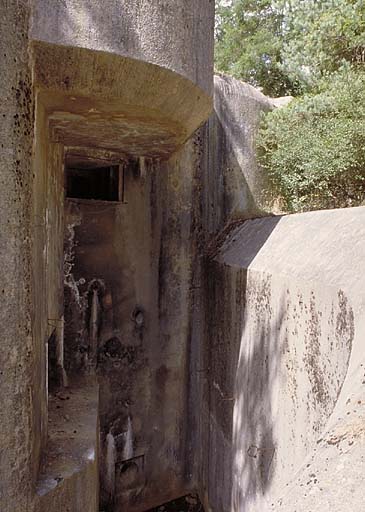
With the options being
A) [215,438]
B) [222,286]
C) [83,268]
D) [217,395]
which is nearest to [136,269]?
[83,268]

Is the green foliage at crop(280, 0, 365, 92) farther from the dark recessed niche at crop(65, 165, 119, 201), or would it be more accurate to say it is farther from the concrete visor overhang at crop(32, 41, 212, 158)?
the dark recessed niche at crop(65, 165, 119, 201)

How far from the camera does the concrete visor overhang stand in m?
2.60

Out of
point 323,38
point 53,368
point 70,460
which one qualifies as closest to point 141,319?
point 53,368

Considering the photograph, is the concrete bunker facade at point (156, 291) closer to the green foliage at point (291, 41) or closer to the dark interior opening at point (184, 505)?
the dark interior opening at point (184, 505)

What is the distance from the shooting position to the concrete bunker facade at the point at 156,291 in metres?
2.43

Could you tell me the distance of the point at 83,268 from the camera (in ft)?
16.7

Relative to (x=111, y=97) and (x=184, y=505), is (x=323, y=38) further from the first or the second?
(x=184, y=505)

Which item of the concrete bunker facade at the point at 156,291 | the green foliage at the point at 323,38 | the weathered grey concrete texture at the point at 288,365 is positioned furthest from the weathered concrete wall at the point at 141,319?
the green foliage at the point at 323,38

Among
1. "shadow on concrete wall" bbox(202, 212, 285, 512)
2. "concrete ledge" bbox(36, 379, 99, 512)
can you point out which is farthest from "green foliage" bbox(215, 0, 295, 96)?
"concrete ledge" bbox(36, 379, 99, 512)

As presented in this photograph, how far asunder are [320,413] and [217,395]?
273 cm

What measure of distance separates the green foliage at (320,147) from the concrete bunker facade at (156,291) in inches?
14.5

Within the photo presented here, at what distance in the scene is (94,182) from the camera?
6164 mm

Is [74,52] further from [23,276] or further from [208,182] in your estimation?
[208,182]

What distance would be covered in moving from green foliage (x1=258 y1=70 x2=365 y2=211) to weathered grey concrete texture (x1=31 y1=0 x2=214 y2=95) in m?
2.69
